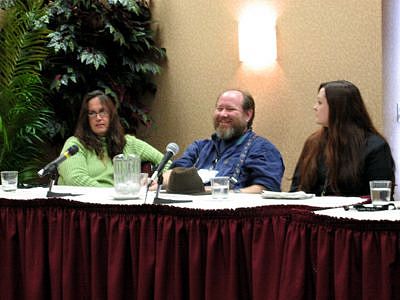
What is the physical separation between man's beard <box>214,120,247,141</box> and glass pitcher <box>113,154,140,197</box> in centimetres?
98

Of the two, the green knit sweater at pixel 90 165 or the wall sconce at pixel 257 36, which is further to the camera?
the wall sconce at pixel 257 36

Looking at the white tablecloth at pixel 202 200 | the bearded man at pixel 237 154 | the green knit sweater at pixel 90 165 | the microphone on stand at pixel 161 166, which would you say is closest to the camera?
the white tablecloth at pixel 202 200

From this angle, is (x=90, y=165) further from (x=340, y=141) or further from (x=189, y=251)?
(x=189, y=251)

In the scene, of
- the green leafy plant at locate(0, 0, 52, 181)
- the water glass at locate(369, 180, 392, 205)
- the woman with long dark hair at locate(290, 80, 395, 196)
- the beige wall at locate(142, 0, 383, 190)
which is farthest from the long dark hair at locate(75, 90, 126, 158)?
the water glass at locate(369, 180, 392, 205)

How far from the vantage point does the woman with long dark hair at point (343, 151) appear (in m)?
3.26

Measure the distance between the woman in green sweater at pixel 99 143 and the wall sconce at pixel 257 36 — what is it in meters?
0.95

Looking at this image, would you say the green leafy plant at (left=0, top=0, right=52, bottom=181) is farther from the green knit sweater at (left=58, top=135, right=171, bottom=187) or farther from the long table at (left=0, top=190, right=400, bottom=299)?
the long table at (left=0, top=190, right=400, bottom=299)

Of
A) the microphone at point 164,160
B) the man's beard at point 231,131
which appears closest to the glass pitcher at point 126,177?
the microphone at point 164,160

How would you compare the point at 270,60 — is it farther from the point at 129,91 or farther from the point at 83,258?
the point at 83,258

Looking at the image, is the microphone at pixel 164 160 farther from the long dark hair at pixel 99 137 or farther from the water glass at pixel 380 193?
the long dark hair at pixel 99 137

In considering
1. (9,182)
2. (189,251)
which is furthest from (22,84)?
(189,251)

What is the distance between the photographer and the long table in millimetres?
2096

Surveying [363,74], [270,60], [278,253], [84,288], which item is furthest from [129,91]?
[278,253]

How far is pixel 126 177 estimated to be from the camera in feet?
9.78
